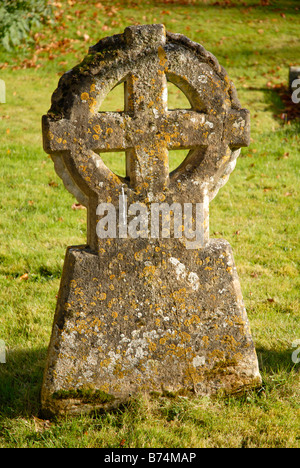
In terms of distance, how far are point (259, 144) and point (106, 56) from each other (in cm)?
606

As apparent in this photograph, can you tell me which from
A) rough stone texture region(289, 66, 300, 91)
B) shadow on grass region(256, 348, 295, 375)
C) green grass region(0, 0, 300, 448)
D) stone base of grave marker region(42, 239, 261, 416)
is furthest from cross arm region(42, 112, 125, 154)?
rough stone texture region(289, 66, 300, 91)

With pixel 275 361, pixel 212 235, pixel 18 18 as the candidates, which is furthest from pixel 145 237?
pixel 18 18

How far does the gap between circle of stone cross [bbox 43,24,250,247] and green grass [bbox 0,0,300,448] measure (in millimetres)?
1319

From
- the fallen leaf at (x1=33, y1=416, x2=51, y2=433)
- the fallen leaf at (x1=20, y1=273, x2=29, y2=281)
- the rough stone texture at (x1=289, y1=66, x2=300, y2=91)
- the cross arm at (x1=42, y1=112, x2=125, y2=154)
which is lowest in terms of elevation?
the fallen leaf at (x1=33, y1=416, x2=51, y2=433)

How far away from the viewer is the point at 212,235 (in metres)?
5.61

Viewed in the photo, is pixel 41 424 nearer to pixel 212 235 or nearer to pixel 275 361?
pixel 275 361

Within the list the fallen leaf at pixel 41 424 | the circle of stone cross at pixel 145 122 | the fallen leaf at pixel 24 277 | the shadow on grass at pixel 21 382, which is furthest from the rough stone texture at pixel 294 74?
the fallen leaf at pixel 41 424

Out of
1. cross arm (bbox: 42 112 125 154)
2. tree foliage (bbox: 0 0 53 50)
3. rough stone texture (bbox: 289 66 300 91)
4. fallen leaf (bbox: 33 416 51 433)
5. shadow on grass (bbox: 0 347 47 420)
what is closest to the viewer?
cross arm (bbox: 42 112 125 154)

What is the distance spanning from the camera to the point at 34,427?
2.83m

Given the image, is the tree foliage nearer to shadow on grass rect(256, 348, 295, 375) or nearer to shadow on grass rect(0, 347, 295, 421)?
shadow on grass rect(0, 347, 295, 421)

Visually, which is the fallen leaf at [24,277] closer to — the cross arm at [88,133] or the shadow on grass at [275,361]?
the cross arm at [88,133]

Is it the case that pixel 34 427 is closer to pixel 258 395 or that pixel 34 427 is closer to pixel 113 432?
pixel 113 432

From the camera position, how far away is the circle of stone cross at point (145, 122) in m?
2.76

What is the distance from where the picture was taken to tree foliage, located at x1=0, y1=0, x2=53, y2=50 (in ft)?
39.7
